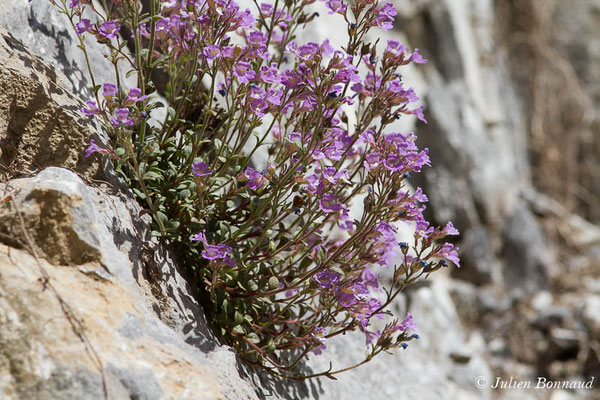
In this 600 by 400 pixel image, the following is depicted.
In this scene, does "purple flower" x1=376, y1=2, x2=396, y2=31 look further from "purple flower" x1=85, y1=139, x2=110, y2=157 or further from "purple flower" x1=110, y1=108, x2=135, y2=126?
"purple flower" x1=85, y1=139, x2=110, y2=157

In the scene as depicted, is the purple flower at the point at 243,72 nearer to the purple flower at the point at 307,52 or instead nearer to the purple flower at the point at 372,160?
the purple flower at the point at 307,52

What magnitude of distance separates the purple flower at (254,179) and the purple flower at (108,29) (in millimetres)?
749

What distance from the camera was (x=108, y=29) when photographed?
235 cm

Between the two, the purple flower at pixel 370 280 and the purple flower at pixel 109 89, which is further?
the purple flower at pixel 370 280

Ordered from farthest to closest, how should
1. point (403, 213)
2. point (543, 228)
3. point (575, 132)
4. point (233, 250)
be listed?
point (575, 132)
point (543, 228)
point (233, 250)
point (403, 213)

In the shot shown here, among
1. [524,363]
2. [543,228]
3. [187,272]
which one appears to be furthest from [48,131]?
[543,228]

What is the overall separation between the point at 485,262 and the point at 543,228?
1470mm

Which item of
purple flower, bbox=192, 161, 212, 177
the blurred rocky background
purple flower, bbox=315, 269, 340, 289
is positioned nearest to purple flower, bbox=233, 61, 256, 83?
purple flower, bbox=192, 161, 212, 177

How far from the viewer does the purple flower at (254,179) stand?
241 centimetres

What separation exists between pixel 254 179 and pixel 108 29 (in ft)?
2.67

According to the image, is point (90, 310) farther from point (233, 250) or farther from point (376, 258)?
point (376, 258)

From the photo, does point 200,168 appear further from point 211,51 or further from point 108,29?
point 108,29

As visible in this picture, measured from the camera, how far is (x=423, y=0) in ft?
23.6

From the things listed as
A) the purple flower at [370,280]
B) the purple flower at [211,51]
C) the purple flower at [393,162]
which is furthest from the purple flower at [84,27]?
the purple flower at [370,280]
